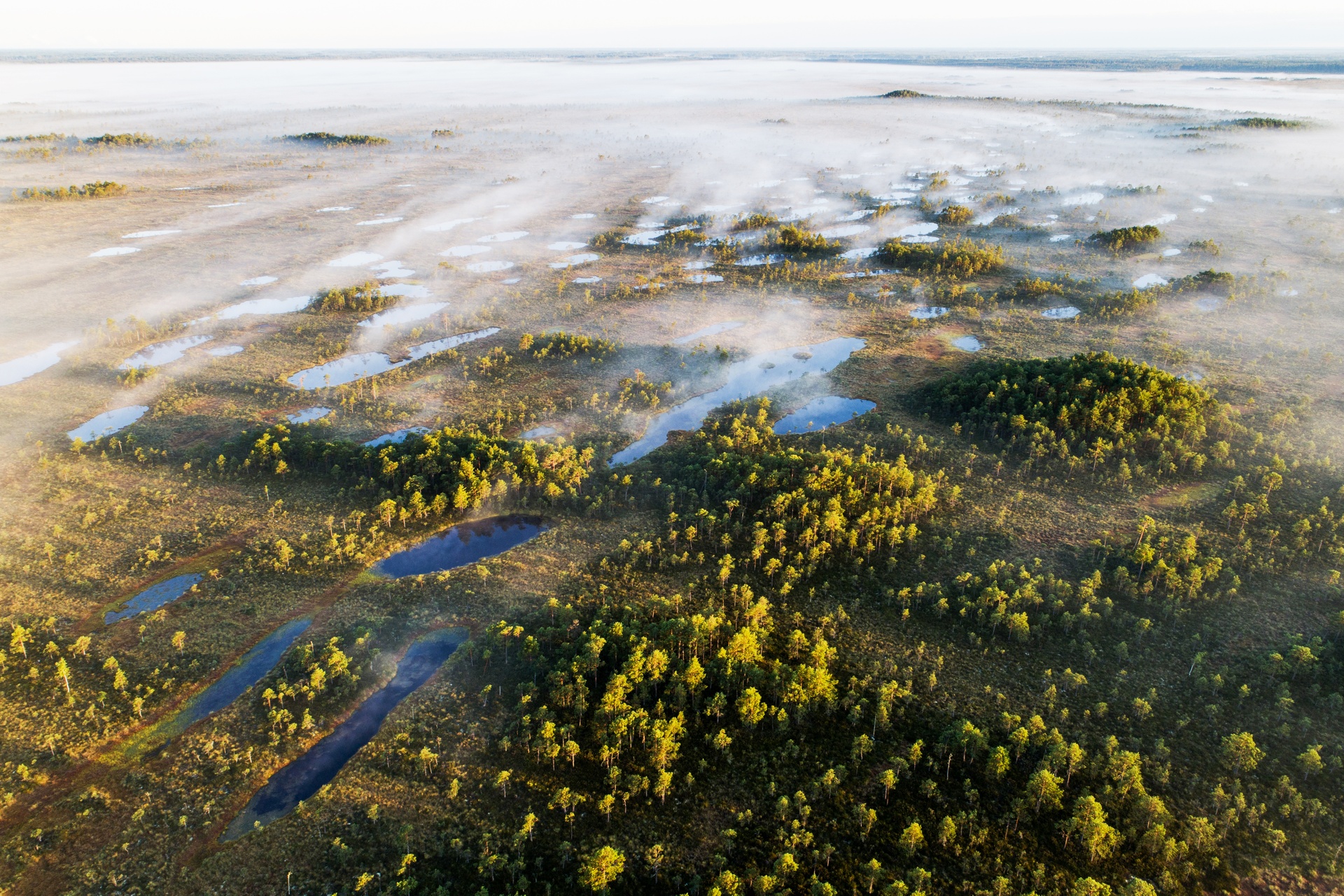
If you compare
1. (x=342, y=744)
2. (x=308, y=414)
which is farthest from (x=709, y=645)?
(x=308, y=414)

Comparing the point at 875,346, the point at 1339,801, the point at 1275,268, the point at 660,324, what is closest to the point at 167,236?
the point at 660,324

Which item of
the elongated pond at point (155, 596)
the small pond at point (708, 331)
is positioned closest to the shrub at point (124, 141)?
the small pond at point (708, 331)

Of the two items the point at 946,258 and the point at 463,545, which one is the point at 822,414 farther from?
the point at 946,258

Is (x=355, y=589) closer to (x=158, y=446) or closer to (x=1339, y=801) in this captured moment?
(x=158, y=446)

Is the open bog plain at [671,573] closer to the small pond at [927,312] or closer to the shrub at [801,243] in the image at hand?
the small pond at [927,312]

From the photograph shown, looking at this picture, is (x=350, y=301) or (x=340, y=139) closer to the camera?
(x=350, y=301)

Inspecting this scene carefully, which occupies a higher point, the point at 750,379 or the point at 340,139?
the point at 340,139

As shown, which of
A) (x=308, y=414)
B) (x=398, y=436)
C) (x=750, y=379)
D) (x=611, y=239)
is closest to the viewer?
(x=398, y=436)
